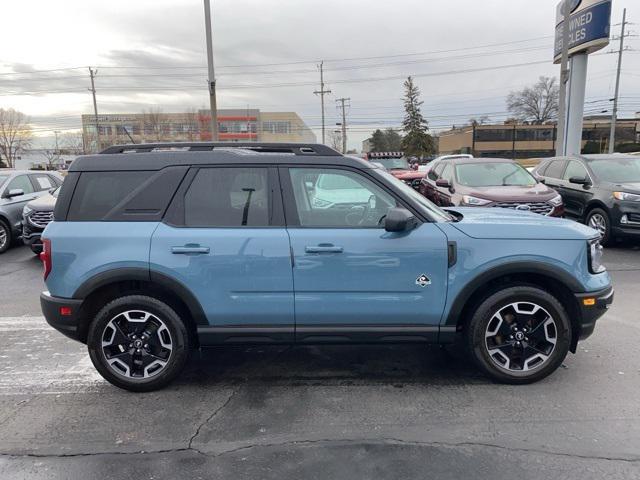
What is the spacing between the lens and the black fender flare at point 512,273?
3.49 metres

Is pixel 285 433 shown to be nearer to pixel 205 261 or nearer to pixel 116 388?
pixel 205 261

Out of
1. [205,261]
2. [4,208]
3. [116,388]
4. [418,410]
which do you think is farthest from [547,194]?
[4,208]

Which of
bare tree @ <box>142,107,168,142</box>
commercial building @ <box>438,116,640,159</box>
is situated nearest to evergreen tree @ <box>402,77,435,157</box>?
commercial building @ <box>438,116,640,159</box>

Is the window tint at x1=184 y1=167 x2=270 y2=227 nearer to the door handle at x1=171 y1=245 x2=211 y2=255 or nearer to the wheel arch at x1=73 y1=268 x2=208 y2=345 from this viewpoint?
the door handle at x1=171 y1=245 x2=211 y2=255

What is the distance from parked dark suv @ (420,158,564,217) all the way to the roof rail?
18.3 ft

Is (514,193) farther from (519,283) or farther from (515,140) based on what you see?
(515,140)

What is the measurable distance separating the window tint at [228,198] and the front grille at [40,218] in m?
6.63

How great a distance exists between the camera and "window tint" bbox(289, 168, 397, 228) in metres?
3.60

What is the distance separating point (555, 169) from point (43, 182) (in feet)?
40.5

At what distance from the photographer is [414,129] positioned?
64312 millimetres

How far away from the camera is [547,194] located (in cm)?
880

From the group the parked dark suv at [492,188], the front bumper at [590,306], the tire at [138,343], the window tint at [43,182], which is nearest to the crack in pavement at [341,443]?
the tire at [138,343]

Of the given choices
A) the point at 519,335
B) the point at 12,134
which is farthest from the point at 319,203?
the point at 12,134

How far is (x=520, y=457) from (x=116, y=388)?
2979mm
